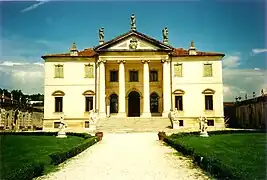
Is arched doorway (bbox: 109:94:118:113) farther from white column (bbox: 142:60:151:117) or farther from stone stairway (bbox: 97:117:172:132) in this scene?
stone stairway (bbox: 97:117:172:132)

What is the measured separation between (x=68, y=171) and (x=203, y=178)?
4.34m

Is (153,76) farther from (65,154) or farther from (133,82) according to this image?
(65,154)

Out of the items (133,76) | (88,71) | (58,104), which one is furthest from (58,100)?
(133,76)

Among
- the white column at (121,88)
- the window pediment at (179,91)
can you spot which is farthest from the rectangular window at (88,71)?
the window pediment at (179,91)

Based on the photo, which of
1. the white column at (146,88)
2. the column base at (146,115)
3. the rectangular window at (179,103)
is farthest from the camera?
the rectangular window at (179,103)

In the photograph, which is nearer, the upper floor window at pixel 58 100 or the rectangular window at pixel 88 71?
the upper floor window at pixel 58 100

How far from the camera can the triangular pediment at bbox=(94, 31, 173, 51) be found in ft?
131

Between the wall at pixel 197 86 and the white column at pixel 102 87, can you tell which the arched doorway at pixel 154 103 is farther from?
the white column at pixel 102 87

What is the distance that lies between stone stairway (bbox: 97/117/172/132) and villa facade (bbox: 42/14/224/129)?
3.53 m

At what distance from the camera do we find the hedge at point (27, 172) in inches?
332

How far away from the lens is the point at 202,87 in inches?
1638

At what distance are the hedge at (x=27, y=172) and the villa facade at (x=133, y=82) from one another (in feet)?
97.7

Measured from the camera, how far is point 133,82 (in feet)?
140

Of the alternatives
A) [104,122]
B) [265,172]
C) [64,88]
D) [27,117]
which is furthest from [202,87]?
[265,172]
